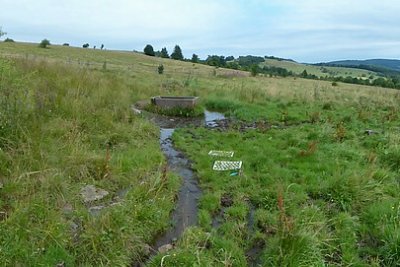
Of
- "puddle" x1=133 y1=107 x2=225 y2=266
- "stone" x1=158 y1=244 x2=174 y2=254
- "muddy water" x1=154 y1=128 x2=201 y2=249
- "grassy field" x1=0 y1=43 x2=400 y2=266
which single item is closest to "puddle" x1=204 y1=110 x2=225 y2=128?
"puddle" x1=133 y1=107 x2=225 y2=266

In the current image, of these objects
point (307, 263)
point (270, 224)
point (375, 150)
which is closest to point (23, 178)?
point (270, 224)

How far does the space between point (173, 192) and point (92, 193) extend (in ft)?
3.93

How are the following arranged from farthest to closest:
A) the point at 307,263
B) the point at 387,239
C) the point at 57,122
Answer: the point at 57,122 < the point at 387,239 < the point at 307,263

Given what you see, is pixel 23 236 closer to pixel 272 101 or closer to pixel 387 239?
pixel 387 239

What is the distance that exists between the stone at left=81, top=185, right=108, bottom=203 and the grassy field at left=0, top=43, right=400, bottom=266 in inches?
3.1

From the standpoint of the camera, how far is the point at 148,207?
183 inches

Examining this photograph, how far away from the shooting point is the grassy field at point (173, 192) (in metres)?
3.72

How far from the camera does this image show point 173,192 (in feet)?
17.7

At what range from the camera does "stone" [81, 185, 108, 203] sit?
484 centimetres

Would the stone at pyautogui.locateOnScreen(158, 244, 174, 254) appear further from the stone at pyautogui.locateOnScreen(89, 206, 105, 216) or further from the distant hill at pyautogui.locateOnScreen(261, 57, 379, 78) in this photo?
the distant hill at pyautogui.locateOnScreen(261, 57, 379, 78)

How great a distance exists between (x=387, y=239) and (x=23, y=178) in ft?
14.9

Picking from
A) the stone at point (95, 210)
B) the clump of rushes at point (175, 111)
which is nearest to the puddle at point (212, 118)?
the clump of rushes at point (175, 111)

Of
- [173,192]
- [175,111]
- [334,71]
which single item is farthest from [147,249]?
[334,71]

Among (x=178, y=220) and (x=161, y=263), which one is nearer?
(x=161, y=263)
